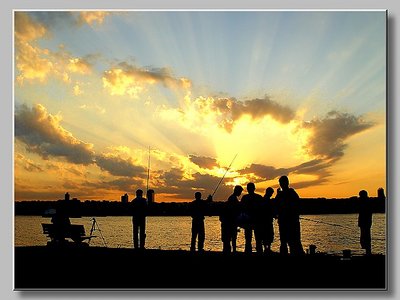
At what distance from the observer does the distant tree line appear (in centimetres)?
776

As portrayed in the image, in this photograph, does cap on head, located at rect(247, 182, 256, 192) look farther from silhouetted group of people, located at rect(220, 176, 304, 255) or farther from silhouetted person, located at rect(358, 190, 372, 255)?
silhouetted person, located at rect(358, 190, 372, 255)

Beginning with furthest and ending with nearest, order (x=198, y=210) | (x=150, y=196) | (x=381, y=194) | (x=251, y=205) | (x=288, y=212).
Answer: (x=198, y=210) → (x=251, y=205) → (x=150, y=196) → (x=288, y=212) → (x=381, y=194)

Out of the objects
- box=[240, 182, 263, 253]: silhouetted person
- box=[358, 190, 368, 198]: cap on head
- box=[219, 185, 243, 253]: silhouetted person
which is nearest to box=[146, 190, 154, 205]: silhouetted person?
box=[219, 185, 243, 253]: silhouetted person

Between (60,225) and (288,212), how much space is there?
3968 mm

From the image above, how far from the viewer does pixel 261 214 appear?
27.8 ft

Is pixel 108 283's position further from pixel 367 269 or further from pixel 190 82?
pixel 367 269

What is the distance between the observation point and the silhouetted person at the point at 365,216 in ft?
26.1

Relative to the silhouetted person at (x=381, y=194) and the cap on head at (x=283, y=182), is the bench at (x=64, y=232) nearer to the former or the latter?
the cap on head at (x=283, y=182)

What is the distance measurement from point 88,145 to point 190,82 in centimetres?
146

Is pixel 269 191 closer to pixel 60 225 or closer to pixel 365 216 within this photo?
pixel 365 216

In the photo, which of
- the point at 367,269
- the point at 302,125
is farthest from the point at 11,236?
the point at 367,269

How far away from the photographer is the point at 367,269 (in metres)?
7.78

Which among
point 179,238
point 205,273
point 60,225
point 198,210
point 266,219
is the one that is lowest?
point 179,238

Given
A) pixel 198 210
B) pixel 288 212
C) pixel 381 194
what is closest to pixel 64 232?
pixel 198 210
